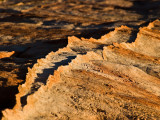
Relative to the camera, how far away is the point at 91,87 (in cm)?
1353

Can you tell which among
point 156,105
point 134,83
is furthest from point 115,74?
point 156,105

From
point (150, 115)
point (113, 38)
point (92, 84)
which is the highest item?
point (113, 38)

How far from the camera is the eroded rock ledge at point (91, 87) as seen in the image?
465 inches

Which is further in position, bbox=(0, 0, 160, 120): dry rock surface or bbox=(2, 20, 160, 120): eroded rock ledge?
bbox=(0, 0, 160, 120): dry rock surface

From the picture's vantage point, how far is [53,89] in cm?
1284

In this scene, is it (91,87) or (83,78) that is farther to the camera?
(83,78)

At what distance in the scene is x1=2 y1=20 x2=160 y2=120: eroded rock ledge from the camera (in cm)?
1180

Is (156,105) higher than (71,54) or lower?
lower

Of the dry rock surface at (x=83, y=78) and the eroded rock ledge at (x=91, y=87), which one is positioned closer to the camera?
the eroded rock ledge at (x=91, y=87)

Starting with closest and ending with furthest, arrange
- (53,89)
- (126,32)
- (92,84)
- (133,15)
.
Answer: (53,89) < (92,84) < (126,32) < (133,15)

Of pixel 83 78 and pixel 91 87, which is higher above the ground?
pixel 83 78

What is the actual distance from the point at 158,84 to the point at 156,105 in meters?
3.17

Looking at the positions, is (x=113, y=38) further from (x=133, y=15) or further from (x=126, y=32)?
(x=133, y=15)

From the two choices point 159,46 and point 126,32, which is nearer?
point 159,46
